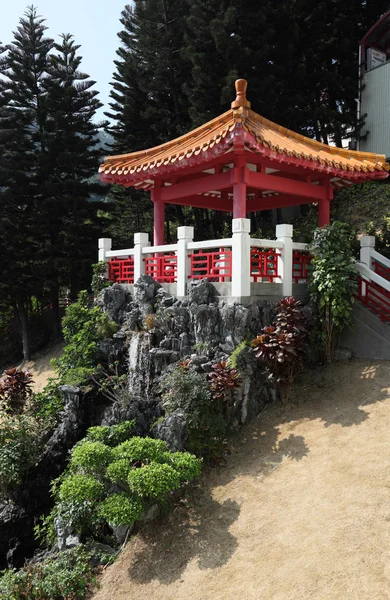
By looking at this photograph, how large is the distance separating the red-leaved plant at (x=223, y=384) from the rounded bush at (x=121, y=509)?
2.03 metres

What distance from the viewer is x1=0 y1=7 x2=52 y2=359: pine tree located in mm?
17688

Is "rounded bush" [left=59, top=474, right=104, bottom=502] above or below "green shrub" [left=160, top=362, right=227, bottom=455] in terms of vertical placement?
below

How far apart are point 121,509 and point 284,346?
11.2ft

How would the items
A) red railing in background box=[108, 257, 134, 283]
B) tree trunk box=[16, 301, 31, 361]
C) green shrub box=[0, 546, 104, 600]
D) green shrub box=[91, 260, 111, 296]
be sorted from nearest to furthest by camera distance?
green shrub box=[0, 546, 104, 600], red railing in background box=[108, 257, 134, 283], green shrub box=[91, 260, 111, 296], tree trunk box=[16, 301, 31, 361]

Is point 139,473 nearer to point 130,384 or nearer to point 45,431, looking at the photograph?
point 130,384

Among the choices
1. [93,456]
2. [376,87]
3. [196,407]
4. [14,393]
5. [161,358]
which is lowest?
[14,393]

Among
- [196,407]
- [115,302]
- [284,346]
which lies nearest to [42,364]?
[115,302]

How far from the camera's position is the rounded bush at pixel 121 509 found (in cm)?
584

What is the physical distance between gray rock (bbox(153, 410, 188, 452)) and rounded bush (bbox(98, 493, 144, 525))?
1.17 meters

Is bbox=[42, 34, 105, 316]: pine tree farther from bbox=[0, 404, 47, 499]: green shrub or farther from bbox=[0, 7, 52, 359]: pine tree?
bbox=[0, 404, 47, 499]: green shrub

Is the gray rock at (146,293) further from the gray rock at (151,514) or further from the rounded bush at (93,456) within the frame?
the gray rock at (151,514)

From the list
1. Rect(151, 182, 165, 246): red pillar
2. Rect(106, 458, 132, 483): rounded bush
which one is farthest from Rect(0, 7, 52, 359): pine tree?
Rect(106, 458, 132, 483): rounded bush

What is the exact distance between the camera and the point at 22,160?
17.8 meters

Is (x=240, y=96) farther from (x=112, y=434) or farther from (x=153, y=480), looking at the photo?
(x=153, y=480)
